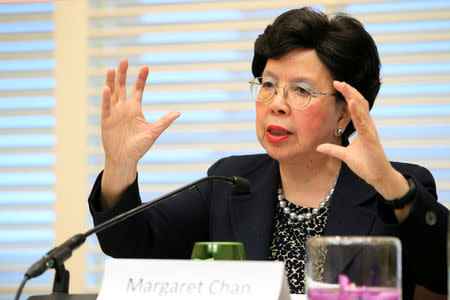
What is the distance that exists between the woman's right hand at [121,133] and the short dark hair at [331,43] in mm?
484

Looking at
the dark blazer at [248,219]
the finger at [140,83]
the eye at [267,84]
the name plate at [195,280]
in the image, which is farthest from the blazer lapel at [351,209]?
the name plate at [195,280]

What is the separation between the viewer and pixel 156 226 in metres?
1.94

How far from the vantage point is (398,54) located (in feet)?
8.96

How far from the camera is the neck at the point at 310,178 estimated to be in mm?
1997

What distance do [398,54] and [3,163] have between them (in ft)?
6.09

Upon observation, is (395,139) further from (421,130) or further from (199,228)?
(199,228)

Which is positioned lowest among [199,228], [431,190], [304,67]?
[199,228]

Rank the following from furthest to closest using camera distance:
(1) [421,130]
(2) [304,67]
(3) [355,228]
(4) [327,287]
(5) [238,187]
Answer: (1) [421,130] → (2) [304,67] → (3) [355,228] → (5) [238,187] → (4) [327,287]

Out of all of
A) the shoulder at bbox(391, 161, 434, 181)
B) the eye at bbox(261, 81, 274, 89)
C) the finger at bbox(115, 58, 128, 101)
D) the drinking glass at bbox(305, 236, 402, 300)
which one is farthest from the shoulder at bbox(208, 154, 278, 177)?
the drinking glass at bbox(305, 236, 402, 300)

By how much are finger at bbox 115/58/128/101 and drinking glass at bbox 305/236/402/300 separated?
0.93 metres

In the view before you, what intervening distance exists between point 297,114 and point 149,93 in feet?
3.79

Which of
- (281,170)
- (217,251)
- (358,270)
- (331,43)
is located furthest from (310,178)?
(358,270)

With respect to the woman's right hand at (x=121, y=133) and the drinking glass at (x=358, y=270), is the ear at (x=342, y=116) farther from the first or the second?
the drinking glass at (x=358, y=270)

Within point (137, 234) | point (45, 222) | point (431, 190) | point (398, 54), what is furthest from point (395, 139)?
point (45, 222)
